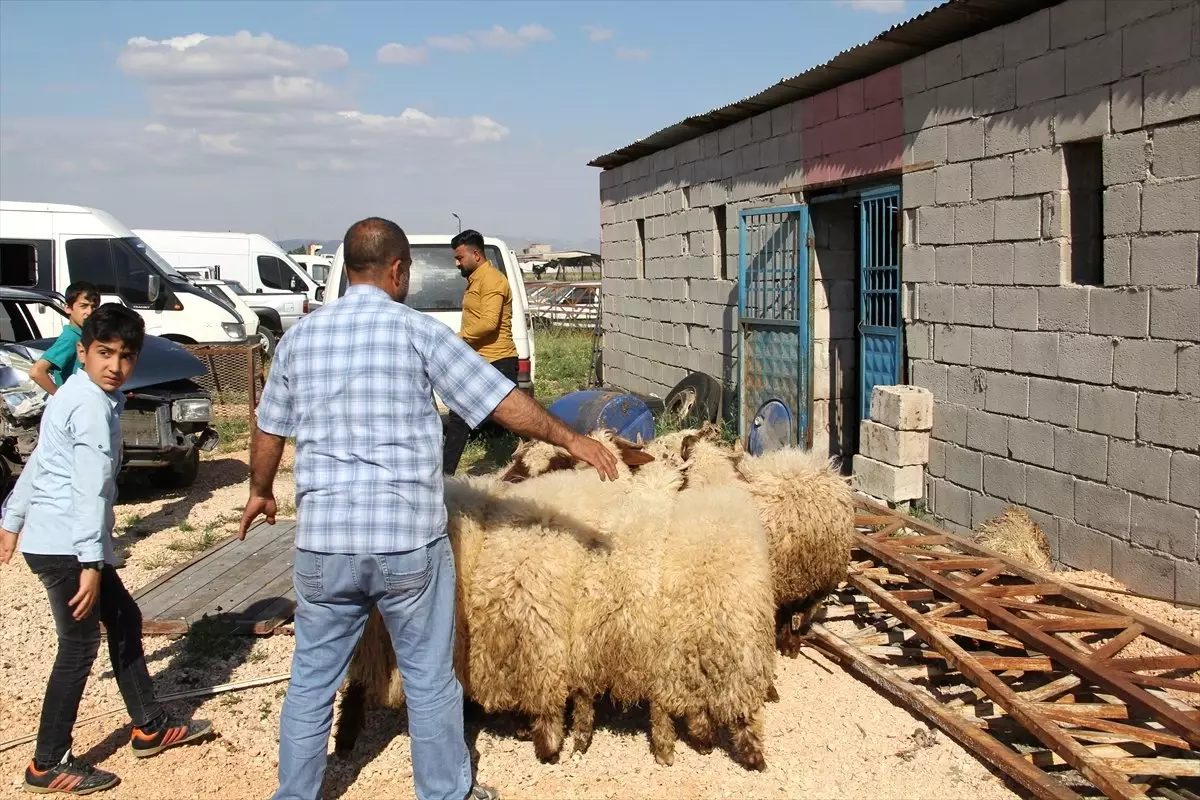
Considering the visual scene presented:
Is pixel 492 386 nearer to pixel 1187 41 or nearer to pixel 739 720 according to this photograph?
pixel 739 720

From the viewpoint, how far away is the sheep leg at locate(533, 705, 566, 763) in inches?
152

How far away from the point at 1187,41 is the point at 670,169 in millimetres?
7538

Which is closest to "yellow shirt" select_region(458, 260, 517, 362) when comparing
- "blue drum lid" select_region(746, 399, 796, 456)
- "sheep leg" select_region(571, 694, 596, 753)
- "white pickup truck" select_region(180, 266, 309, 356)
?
"blue drum lid" select_region(746, 399, 796, 456)

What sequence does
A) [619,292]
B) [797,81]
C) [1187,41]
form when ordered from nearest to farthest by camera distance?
[1187,41] → [797,81] → [619,292]

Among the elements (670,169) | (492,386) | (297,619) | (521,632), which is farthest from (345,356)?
(670,169)

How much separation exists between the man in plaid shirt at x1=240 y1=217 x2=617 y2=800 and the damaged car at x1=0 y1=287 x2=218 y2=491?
527 centimetres

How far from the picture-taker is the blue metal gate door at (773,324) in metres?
8.95

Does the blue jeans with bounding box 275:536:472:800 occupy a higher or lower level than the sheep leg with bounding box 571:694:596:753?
higher

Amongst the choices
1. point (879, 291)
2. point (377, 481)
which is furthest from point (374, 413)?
point (879, 291)

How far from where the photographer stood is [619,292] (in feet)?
48.4

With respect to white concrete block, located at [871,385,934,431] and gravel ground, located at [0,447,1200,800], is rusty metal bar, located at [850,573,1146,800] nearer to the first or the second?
gravel ground, located at [0,447,1200,800]

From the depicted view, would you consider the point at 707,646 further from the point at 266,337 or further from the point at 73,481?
the point at 266,337

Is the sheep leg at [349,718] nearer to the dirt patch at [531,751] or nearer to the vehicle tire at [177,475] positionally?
the dirt patch at [531,751]

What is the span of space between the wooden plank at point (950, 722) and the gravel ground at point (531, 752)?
64 mm
